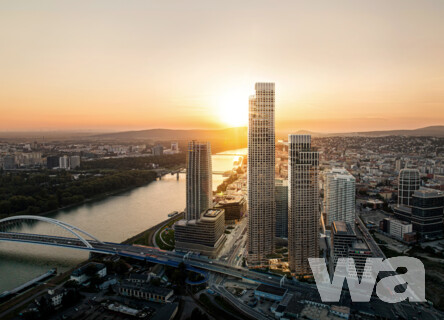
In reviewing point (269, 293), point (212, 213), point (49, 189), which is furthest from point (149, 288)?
point (49, 189)

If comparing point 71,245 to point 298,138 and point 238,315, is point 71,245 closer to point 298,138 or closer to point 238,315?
point 238,315

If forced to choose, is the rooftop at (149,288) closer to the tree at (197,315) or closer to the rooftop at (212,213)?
the tree at (197,315)

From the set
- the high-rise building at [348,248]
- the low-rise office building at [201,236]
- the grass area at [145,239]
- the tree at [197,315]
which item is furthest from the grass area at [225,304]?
the grass area at [145,239]

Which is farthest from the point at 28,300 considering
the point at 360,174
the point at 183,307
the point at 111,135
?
the point at 111,135

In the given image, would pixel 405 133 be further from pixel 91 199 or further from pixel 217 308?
pixel 91 199

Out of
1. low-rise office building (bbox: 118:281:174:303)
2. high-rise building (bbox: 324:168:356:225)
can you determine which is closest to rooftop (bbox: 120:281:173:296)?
low-rise office building (bbox: 118:281:174:303)
